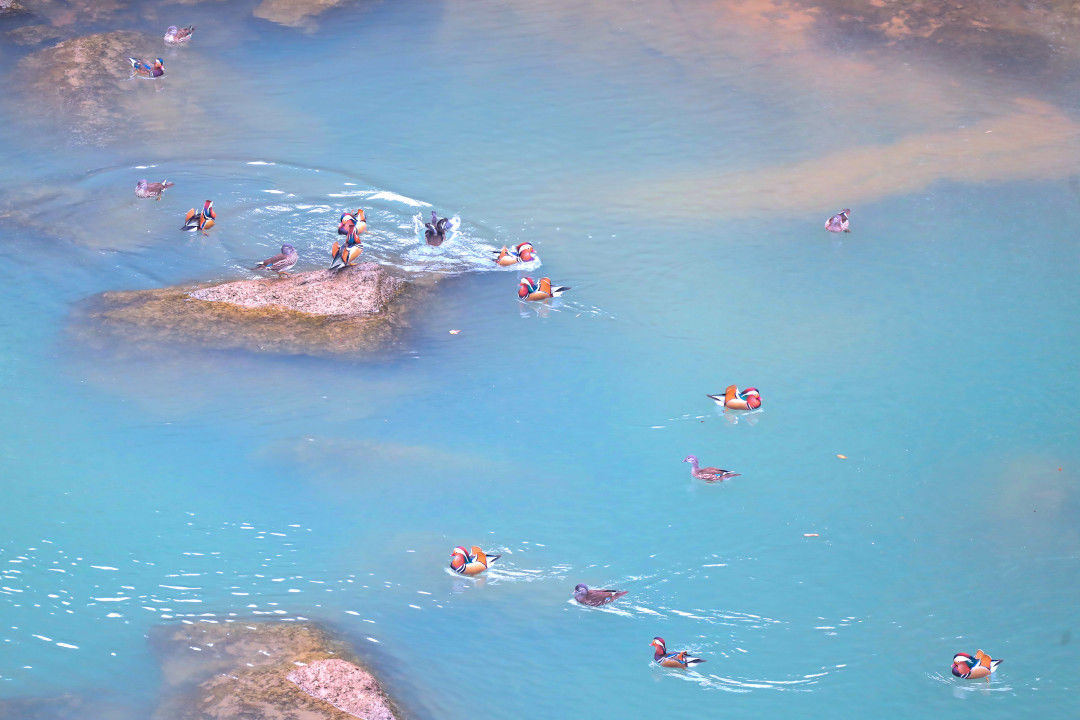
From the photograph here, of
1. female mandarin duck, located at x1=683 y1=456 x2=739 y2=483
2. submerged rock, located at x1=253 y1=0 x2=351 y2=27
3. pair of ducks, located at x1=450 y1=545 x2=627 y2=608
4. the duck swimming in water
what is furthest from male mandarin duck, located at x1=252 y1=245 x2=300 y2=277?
submerged rock, located at x1=253 y1=0 x2=351 y2=27

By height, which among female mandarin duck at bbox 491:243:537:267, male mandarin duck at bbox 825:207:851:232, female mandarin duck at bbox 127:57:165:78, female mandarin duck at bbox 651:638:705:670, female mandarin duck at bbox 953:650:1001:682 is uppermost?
female mandarin duck at bbox 127:57:165:78

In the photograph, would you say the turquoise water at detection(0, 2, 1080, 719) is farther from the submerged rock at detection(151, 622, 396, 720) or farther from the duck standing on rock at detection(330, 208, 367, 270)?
the duck standing on rock at detection(330, 208, 367, 270)

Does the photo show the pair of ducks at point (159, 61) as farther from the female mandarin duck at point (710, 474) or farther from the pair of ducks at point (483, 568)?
the female mandarin duck at point (710, 474)

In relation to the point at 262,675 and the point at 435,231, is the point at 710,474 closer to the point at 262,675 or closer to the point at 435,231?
the point at 262,675

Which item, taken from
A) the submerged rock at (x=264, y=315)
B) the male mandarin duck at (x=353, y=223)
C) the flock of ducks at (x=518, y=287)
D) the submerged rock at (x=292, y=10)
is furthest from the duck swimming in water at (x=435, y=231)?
the submerged rock at (x=292, y=10)

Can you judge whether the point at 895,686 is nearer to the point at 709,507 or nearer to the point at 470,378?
the point at 709,507

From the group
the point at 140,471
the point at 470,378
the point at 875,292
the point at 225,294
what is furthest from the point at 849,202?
the point at 140,471
